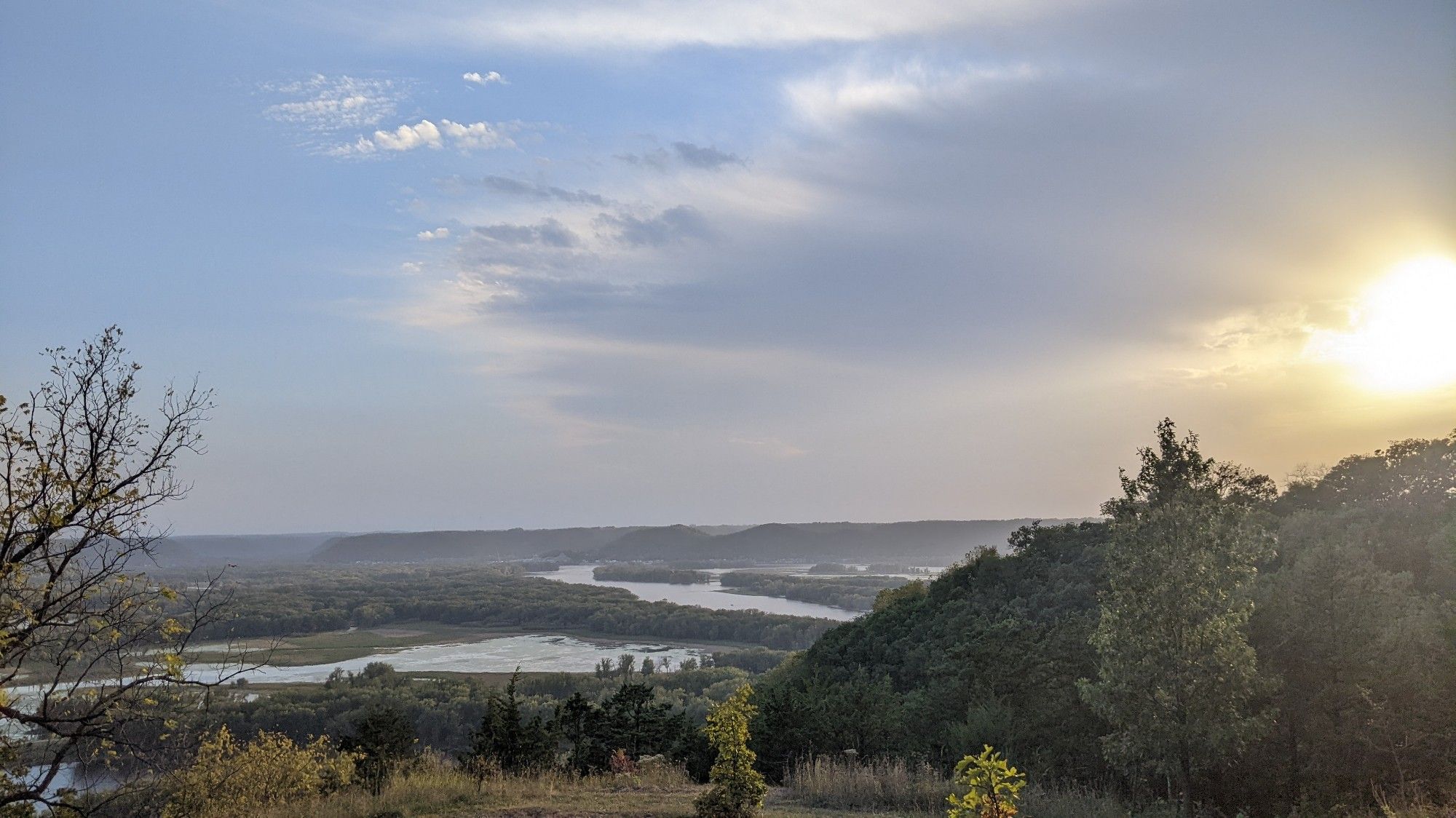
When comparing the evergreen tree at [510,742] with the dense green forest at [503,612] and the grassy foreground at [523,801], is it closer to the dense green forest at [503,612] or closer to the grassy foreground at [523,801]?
the grassy foreground at [523,801]

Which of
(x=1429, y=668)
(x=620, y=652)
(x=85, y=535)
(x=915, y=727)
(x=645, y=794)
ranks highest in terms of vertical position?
(x=85, y=535)

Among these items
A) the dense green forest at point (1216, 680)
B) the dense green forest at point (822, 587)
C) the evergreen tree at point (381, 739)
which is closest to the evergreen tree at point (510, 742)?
the evergreen tree at point (381, 739)

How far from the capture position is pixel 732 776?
1056cm

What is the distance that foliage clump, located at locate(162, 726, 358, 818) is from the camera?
11508 millimetres

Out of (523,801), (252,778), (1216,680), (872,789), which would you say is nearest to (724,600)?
(252,778)

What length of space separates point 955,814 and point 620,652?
306ft

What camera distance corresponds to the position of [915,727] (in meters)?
25.8

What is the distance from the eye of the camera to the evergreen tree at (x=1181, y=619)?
13711 mm

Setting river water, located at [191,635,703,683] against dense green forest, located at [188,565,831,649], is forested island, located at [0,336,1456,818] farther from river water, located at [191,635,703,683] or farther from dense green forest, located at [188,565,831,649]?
dense green forest, located at [188,565,831,649]

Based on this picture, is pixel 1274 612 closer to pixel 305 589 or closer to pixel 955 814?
pixel 955 814

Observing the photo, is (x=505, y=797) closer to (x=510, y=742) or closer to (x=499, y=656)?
(x=510, y=742)

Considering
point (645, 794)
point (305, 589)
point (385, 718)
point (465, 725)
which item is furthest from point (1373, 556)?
point (305, 589)

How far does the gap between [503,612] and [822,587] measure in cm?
6167

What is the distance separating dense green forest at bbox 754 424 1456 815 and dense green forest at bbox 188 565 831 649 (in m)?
74.9
